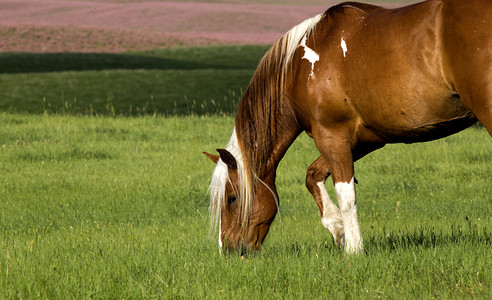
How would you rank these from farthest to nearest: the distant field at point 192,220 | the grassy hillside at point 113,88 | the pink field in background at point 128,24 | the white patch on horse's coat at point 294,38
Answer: the pink field in background at point 128,24 < the grassy hillside at point 113,88 < the white patch on horse's coat at point 294,38 < the distant field at point 192,220

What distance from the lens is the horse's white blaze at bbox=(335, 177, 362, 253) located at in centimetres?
570

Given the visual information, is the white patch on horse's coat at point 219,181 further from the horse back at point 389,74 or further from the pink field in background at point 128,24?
the pink field in background at point 128,24

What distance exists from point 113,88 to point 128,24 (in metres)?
34.1

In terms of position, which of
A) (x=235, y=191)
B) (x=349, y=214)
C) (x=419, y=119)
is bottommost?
(x=349, y=214)

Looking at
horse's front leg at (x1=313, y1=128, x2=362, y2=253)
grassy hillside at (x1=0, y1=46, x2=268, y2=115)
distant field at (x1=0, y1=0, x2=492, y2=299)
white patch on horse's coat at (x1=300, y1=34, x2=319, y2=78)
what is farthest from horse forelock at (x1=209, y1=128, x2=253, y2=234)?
grassy hillside at (x1=0, y1=46, x2=268, y2=115)

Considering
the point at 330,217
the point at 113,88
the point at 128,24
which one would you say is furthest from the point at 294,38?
the point at 128,24

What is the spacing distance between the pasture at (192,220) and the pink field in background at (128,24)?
84.3 ft

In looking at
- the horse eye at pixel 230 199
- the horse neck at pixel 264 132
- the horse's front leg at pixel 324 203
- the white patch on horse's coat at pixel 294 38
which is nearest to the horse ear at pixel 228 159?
the horse neck at pixel 264 132

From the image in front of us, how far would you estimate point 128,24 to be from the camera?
5591 centimetres

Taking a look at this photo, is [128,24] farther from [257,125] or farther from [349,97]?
[349,97]

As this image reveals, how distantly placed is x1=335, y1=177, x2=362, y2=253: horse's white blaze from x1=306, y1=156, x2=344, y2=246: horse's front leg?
1.53 feet

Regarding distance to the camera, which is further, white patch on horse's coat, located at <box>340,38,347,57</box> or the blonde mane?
the blonde mane

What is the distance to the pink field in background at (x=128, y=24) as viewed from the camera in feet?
140

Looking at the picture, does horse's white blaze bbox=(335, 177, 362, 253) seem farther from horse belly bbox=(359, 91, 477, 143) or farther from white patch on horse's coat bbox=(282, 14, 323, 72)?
white patch on horse's coat bbox=(282, 14, 323, 72)
